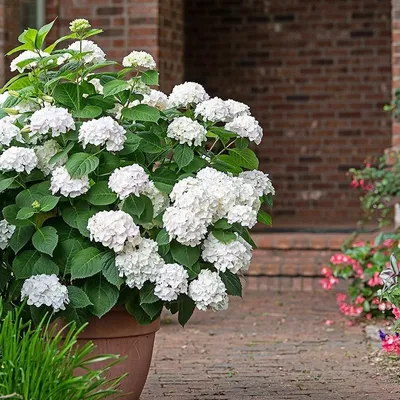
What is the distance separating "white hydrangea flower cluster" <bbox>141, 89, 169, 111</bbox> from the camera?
14.4 ft

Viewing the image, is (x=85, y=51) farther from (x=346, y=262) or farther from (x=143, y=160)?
(x=346, y=262)

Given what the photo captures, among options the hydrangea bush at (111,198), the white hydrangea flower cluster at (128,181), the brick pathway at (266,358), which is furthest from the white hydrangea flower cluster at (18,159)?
the brick pathway at (266,358)

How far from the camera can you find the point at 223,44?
10852mm

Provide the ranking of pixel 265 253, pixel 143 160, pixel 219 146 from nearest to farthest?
pixel 143 160 < pixel 265 253 < pixel 219 146

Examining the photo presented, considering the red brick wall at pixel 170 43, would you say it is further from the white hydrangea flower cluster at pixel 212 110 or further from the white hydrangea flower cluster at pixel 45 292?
the white hydrangea flower cluster at pixel 45 292

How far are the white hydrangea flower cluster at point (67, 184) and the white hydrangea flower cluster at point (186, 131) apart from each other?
17.1 inches

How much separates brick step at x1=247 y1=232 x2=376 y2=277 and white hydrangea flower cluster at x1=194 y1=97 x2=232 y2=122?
165 inches

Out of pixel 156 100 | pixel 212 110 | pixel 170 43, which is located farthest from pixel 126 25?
pixel 212 110

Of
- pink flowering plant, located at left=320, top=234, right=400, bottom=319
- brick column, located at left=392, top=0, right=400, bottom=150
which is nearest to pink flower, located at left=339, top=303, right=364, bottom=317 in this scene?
pink flowering plant, located at left=320, top=234, right=400, bottom=319

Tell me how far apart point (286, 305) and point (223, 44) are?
13.2 feet

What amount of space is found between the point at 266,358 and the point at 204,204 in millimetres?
2031

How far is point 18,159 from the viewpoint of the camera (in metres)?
3.92

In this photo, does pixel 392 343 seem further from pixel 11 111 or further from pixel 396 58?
pixel 396 58

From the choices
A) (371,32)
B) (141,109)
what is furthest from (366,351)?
(371,32)
